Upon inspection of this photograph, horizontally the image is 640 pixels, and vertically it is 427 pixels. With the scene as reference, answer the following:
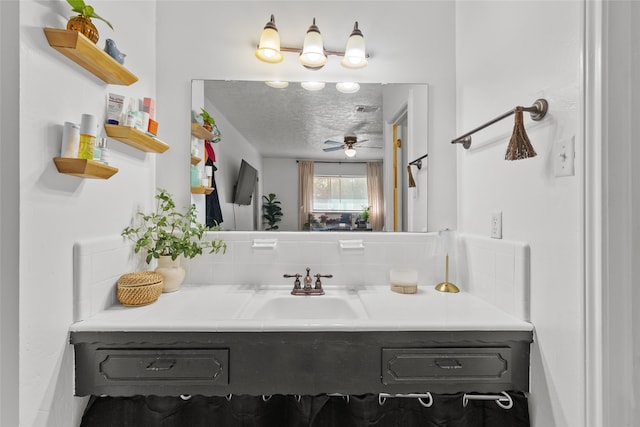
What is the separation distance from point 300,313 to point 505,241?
0.89m

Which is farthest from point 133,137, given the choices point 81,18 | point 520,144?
point 520,144

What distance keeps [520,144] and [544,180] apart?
14cm

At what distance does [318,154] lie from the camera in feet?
5.93

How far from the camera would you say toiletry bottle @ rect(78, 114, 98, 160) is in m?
1.10

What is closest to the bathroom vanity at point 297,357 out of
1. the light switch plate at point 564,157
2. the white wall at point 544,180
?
the white wall at point 544,180

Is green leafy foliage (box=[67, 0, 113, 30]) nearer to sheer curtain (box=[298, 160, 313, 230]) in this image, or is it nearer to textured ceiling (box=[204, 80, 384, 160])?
textured ceiling (box=[204, 80, 384, 160])

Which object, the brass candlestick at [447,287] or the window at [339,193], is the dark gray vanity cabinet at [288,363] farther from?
the window at [339,193]

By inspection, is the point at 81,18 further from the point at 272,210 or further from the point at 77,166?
the point at 272,210

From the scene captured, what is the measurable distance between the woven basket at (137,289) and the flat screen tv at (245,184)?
1.87ft
